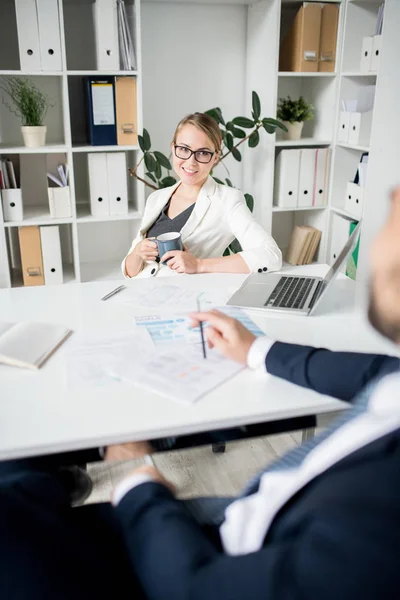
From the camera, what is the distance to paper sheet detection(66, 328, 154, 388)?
4.13 feet

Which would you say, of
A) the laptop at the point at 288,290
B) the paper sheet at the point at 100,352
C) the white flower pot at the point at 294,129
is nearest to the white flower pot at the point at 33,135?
the white flower pot at the point at 294,129

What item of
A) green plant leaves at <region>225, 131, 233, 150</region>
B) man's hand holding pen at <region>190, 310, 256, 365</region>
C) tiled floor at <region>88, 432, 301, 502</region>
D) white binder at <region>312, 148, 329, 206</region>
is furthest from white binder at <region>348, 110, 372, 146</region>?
man's hand holding pen at <region>190, 310, 256, 365</region>

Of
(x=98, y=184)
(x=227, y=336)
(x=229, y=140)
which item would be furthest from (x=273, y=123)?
(x=227, y=336)

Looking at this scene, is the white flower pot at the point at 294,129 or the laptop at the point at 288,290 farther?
the white flower pot at the point at 294,129

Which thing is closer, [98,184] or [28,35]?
[28,35]

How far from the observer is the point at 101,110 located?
318cm

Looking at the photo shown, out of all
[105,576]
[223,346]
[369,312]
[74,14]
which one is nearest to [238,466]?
[223,346]

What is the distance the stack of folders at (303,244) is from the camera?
3.81 metres

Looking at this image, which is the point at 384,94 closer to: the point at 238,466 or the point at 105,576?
the point at 238,466

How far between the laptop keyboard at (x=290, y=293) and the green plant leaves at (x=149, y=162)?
1.58 meters

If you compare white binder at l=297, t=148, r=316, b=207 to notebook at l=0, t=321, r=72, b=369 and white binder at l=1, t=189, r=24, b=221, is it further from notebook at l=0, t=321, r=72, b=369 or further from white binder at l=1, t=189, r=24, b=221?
notebook at l=0, t=321, r=72, b=369

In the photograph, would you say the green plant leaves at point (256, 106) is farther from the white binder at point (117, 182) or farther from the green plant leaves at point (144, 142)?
the white binder at point (117, 182)

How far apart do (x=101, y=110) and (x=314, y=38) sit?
4.42 feet

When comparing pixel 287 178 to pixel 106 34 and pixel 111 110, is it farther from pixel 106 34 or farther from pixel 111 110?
pixel 106 34
